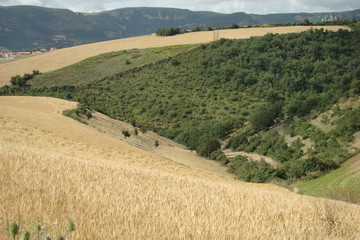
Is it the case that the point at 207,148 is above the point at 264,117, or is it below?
below

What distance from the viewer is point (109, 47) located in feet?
388

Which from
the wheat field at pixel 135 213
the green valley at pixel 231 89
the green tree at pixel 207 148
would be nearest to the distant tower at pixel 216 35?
the green valley at pixel 231 89

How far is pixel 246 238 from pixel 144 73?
89.9 metres

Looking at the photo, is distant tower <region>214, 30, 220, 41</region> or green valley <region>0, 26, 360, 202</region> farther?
distant tower <region>214, 30, 220, 41</region>

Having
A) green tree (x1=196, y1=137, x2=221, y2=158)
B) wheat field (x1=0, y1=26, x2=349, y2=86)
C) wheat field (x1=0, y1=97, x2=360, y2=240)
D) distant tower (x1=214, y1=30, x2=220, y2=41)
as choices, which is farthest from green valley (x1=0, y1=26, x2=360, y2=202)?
wheat field (x1=0, y1=97, x2=360, y2=240)

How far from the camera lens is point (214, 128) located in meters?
66.2

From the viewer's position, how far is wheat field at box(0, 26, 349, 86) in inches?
3976

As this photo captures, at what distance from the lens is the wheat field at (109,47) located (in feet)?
331

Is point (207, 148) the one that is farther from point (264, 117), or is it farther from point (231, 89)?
point (231, 89)

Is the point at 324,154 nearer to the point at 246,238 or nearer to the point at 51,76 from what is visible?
the point at 246,238

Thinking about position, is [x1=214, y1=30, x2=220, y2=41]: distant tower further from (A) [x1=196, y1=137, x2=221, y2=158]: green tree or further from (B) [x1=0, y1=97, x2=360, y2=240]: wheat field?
(B) [x1=0, y1=97, x2=360, y2=240]: wheat field

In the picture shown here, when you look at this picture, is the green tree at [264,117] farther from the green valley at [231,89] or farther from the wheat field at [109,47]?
the wheat field at [109,47]

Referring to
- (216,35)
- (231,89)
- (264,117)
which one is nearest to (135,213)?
(264,117)

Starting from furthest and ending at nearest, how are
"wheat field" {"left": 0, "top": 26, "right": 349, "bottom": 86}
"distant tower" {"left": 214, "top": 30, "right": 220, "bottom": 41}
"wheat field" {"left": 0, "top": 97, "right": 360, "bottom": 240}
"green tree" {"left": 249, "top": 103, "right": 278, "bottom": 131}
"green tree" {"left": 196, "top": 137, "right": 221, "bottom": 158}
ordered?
"distant tower" {"left": 214, "top": 30, "right": 220, "bottom": 41} < "wheat field" {"left": 0, "top": 26, "right": 349, "bottom": 86} < "green tree" {"left": 249, "top": 103, "right": 278, "bottom": 131} < "green tree" {"left": 196, "top": 137, "right": 221, "bottom": 158} < "wheat field" {"left": 0, "top": 97, "right": 360, "bottom": 240}
